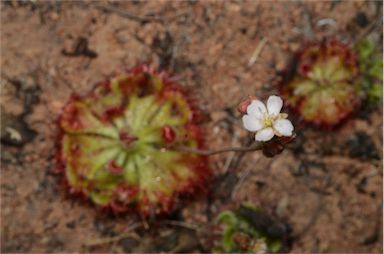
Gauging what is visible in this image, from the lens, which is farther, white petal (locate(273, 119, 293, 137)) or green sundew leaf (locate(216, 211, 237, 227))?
green sundew leaf (locate(216, 211, 237, 227))

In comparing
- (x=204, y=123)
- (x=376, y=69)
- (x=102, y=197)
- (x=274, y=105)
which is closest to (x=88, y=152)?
(x=102, y=197)

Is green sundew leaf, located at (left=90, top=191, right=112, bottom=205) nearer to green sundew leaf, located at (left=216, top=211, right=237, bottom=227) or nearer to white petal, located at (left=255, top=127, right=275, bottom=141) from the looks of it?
green sundew leaf, located at (left=216, top=211, right=237, bottom=227)

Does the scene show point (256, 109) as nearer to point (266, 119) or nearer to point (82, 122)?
point (266, 119)

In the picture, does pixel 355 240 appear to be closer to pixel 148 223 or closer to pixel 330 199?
pixel 330 199

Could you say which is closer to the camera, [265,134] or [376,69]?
[265,134]

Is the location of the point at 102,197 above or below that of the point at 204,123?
below

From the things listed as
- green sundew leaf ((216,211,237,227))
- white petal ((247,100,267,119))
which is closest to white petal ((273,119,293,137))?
white petal ((247,100,267,119))

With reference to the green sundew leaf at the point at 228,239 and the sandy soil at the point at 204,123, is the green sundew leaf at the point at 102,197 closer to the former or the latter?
the sandy soil at the point at 204,123
